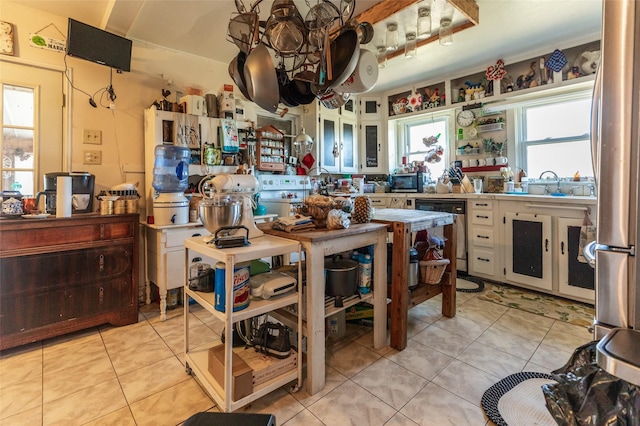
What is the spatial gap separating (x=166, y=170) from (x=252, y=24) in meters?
1.68

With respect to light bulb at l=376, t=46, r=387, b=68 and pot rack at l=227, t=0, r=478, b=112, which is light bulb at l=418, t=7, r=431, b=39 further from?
pot rack at l=227, t=0, r=478, b=112

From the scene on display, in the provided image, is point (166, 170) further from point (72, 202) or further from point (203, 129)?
point (72, 202)

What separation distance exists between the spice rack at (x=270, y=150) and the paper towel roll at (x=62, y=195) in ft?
5.58

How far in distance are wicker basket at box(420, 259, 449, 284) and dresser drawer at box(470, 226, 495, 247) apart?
1380mm

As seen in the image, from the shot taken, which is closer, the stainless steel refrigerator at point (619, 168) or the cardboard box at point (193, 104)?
the stainless steel refrigerator at point (619, 168)

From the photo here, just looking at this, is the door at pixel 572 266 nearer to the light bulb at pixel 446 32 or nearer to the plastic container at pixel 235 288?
the light bulb at pixel 446 32

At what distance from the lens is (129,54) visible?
8.33 feet

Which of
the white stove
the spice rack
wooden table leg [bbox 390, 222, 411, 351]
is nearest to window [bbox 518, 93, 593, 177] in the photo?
wooden table leg [bbox 390, 222, 411, 351]

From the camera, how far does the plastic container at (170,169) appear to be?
2.66 metres

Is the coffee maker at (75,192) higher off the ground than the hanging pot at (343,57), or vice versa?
the hanging pot at (343,57)

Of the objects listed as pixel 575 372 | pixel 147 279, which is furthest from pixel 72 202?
pixel 575 372

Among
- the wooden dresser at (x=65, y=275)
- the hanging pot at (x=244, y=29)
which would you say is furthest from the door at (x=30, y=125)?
the hanging pot at (x=244, y=29)

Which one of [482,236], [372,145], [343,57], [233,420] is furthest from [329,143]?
[233,420]

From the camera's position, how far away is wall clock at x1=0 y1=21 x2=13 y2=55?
2.22 metres
